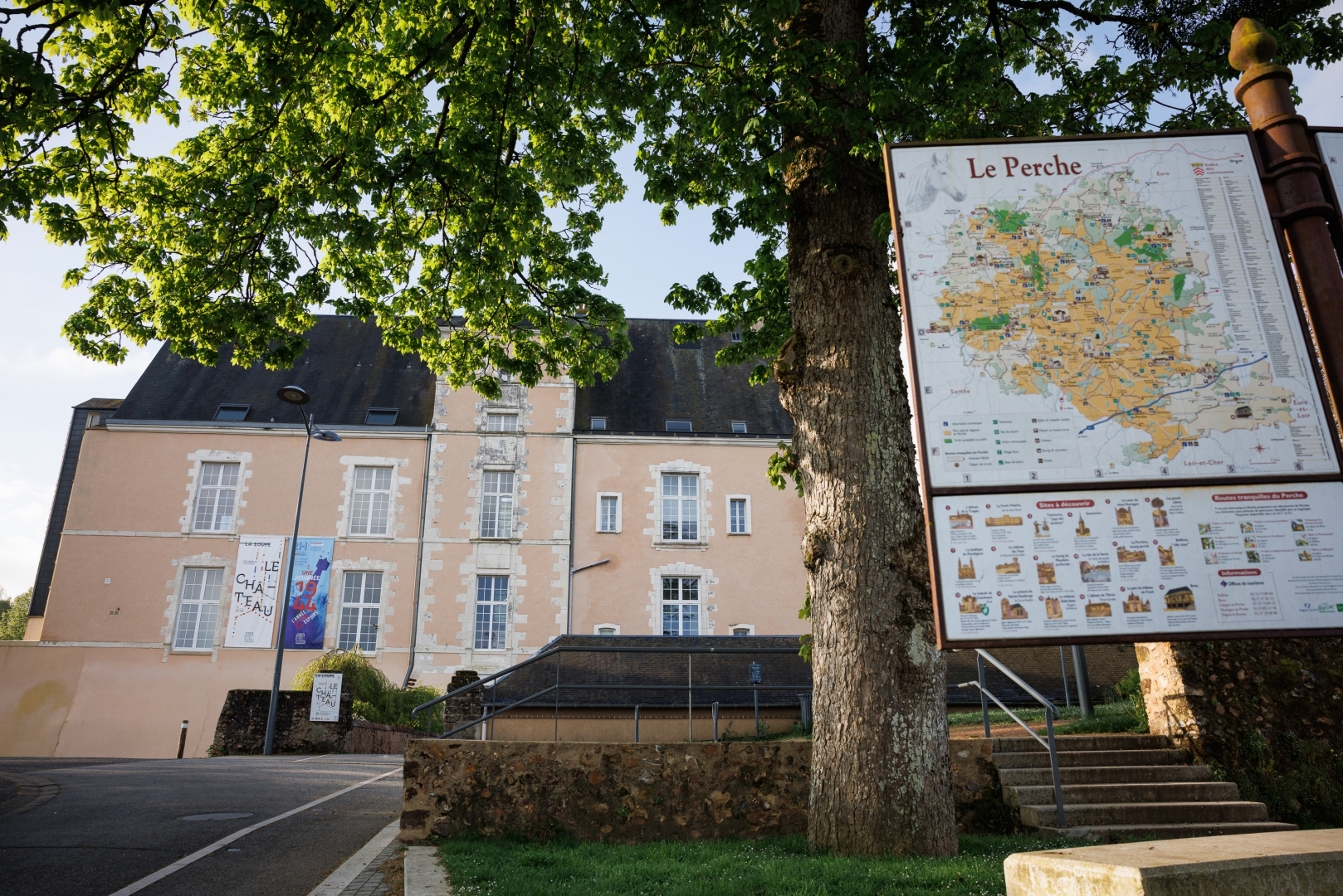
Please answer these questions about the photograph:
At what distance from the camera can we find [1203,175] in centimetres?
418

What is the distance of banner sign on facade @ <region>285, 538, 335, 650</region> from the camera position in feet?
88.9

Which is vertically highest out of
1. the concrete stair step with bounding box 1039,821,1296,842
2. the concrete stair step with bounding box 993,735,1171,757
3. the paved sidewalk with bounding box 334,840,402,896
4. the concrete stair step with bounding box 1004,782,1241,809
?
the concrete stair step with bounding box 993,735,1171,757

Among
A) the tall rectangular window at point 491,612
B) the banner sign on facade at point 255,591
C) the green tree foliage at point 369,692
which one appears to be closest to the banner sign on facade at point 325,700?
the green tree foliage at point 369,692

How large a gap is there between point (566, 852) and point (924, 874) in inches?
107

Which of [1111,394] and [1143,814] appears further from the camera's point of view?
[1143,814]

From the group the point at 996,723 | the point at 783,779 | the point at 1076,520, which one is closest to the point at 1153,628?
the point at 1076,520

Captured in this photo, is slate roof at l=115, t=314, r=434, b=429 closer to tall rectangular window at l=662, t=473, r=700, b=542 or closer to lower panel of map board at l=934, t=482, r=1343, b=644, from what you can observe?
tall rectangular window at l=662, t=473, r=700, b=542

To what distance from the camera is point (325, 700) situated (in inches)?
781

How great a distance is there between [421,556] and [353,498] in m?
3.22

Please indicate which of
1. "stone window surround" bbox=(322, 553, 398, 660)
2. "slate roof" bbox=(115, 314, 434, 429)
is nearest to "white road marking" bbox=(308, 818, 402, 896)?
"stone window surround" bbox=(322, 553, 398, 660)

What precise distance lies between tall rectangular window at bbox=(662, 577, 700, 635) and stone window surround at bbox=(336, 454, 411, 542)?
910 centimetres

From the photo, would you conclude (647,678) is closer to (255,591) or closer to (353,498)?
(353,498)

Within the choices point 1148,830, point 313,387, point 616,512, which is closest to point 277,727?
point 616,512

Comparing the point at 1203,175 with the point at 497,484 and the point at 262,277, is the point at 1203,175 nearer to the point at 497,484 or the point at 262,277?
the point at 262,277
